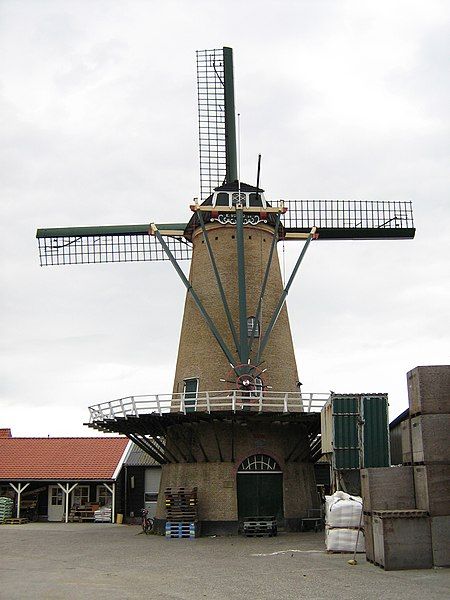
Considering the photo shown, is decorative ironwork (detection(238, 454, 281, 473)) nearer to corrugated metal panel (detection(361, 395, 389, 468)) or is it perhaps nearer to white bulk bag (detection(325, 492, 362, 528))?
corrugated metal panel (detection(361, 395, 389, 468))

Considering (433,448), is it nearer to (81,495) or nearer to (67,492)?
(67,492)

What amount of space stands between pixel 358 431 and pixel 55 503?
1770 cm

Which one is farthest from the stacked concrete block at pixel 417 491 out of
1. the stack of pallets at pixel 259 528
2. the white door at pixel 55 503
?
the white door at pixel 55 503

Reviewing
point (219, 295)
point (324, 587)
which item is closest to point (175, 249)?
point (219, 295)

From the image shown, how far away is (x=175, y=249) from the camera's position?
2731 centimetres

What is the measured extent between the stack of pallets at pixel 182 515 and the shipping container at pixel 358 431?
463 cm

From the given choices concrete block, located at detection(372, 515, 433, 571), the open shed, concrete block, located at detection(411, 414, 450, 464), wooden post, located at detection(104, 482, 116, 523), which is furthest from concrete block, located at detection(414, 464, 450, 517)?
the open shed

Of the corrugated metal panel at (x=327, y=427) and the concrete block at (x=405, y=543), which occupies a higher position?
the corrugated metal panel at (x=327, y=427)

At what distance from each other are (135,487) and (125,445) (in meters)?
2.63

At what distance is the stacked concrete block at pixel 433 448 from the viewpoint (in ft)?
45.6

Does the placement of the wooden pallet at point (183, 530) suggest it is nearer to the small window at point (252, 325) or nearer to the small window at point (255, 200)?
the small window at point (252, 325)

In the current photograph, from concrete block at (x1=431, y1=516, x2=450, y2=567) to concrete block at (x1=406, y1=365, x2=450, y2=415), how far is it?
208cm

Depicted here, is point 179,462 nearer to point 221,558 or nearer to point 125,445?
point 221,558

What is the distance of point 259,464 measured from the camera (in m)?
22.7
